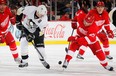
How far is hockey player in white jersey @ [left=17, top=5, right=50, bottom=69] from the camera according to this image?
222 inches

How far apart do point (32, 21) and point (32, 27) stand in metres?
0.11

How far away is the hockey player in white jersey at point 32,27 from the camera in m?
5.64

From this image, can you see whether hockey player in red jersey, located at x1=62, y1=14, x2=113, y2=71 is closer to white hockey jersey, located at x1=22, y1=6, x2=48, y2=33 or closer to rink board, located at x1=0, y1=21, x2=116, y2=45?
white hockey jersey, located at x1=22, y1=6, x2=48, y2=33

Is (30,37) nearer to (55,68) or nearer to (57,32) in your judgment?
(55,68)

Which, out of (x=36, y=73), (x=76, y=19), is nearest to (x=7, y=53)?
(x=76, y=19)

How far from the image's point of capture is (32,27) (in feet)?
18.9

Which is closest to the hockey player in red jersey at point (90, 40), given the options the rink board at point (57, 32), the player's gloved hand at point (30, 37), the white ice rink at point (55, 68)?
the white ice rink at point (55, 68)

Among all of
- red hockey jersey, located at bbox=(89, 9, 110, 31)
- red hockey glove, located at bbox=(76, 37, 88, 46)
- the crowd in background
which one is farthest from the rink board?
red hockey glove, located at bbox=(76, 37, 88, 46)

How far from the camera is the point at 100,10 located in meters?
5.68

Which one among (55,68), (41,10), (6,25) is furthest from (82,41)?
(6,25)

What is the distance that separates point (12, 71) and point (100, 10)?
1544 millimetres

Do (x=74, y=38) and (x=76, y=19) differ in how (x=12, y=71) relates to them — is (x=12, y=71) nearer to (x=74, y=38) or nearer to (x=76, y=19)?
(x=74, y=38)

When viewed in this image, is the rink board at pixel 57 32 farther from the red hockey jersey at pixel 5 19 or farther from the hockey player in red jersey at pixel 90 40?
the hockey player in red jersey at pixel 90 40

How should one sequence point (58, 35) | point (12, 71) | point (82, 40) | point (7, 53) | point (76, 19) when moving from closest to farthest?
1. point (82, 40)
2. point (12, 71)
3. point (76, 19)
4. point (7, 53)
5. point (58, 35)
